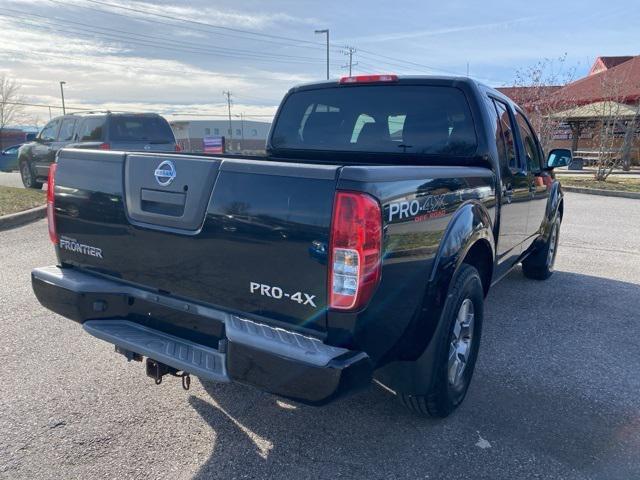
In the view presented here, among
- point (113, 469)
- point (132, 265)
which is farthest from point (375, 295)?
point (113, 469)

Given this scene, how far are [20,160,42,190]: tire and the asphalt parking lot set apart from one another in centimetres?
1053

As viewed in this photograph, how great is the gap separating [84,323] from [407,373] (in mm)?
1756

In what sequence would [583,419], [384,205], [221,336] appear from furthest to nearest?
[583,419], [221,336], [384,205]

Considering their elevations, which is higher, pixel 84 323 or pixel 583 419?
pixel 84 323

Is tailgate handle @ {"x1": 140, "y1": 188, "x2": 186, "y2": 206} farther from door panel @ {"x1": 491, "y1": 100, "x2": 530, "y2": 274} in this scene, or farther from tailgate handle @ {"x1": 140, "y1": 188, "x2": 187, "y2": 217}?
door panel @ {"x1": 491, "y1": 100, "x2": 530, "y2": 274}

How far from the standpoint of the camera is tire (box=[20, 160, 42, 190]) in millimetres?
13484

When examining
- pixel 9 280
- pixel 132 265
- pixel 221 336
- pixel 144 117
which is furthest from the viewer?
pixel 144 117

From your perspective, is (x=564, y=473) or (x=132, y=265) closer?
(x=564, y=473)

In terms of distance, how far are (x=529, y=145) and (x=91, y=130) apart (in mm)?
9509

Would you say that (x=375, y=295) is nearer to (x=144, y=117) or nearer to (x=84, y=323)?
(x=84, y=323)

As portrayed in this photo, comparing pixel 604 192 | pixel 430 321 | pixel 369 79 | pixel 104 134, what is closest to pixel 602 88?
pixel 604 192

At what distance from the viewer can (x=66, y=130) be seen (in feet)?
39.9

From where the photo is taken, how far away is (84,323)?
282cm

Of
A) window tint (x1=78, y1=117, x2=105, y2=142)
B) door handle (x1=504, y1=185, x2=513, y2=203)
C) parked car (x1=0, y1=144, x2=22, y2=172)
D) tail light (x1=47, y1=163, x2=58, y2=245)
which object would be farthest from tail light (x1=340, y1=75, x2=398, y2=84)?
parked car (x1=0, y1=144, x2=22, y2=172)
